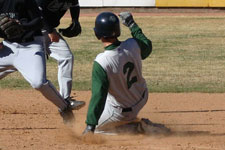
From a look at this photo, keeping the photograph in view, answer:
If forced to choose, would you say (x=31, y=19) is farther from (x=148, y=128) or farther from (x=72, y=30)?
(x=148, y=128)

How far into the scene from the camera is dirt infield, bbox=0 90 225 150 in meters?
6.19

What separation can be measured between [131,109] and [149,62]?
615cm

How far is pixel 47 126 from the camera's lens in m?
7.38

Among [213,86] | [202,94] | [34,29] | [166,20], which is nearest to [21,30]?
[34,29]

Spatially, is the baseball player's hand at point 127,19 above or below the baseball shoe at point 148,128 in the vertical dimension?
above

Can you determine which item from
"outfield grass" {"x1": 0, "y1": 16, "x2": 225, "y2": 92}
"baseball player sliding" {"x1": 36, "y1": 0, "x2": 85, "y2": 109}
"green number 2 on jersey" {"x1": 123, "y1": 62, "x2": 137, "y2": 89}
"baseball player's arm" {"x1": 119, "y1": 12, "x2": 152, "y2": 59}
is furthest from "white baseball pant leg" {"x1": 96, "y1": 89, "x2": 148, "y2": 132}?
"outfield grass" {"x1": 0, "y1": 16, "x2": 225, "y2": 92}

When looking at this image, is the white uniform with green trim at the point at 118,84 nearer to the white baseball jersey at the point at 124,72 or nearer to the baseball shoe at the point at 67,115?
the white baseball jersey at the point at 124,72

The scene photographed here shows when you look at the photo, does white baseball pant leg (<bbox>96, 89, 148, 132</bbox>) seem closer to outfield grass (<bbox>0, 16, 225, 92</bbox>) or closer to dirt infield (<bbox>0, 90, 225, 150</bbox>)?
dirt infield (<bbox>0, 90, 225, 150</bbox>)

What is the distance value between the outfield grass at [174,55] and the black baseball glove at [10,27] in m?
3.46

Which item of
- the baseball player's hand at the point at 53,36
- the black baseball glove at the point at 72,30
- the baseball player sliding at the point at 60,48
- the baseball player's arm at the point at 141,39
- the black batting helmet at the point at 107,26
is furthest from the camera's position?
the black baseball glove at the point at 72,30

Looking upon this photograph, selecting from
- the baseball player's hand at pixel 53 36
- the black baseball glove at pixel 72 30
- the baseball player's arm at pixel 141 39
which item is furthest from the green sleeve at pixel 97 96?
the black baseball glove at pixel 72 30

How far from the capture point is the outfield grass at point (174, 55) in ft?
34.1

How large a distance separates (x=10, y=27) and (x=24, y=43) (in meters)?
0.34

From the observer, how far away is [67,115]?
7.20 m
